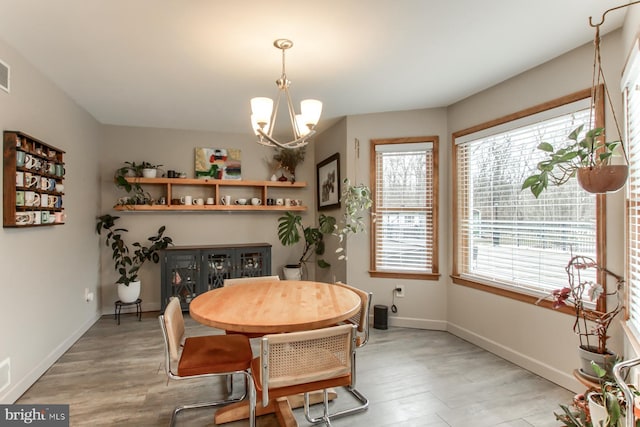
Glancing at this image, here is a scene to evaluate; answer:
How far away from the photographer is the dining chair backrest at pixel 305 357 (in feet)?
5.15

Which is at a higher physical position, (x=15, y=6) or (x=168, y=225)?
(x=15, y=6)

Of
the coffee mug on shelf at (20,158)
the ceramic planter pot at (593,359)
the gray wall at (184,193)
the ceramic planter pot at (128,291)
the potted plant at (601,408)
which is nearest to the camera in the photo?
the potted plant at (601,408)

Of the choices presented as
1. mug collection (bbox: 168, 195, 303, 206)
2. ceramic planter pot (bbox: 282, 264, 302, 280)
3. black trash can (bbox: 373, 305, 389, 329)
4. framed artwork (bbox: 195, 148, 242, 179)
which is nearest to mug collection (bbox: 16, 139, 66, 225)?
mug collection (bbox: 168, 195, 303, 206)

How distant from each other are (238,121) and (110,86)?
4.88 feet

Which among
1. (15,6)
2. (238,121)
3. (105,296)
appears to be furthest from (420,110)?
(105,296)

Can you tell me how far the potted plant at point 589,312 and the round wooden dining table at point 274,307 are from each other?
1431 millimetres

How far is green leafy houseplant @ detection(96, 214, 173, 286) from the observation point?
4.21 meters

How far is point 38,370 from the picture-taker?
2.68 metres

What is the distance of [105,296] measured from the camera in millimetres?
4402

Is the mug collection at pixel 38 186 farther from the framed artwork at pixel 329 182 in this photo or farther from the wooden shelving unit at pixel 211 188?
the framed artwork at pixel 329 182

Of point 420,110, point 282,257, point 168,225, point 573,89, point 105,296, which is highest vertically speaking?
point 420,110

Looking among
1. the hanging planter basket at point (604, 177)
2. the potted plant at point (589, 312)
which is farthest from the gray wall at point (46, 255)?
the potted plant at point (589, 312)

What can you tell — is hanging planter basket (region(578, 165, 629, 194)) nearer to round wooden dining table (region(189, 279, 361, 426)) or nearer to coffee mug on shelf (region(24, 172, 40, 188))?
round wooden dining table (region(189, 279, 361, 426))

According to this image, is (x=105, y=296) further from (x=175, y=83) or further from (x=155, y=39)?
(x=155, y=39)
